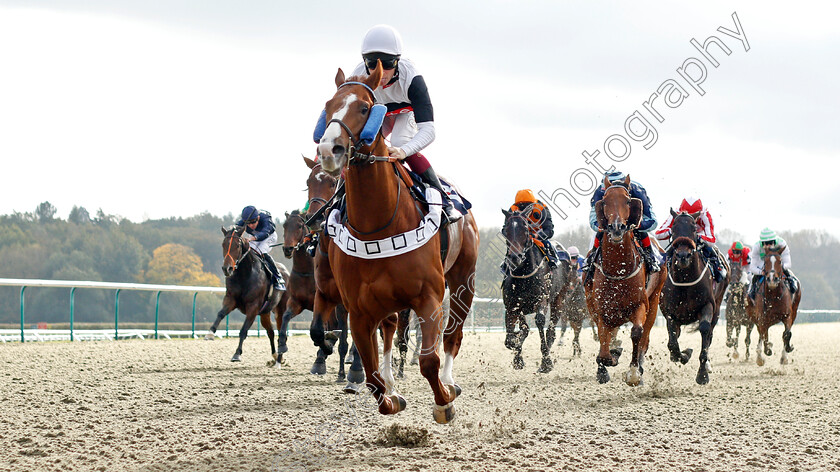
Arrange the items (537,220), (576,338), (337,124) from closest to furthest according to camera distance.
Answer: (337,124), (537,220), (576,338)

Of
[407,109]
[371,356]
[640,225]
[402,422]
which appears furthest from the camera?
[640,225]

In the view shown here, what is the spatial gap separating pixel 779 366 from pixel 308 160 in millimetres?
8845

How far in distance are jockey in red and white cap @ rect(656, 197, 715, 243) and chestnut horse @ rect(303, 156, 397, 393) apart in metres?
4.40

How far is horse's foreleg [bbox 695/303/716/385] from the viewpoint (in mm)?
9406

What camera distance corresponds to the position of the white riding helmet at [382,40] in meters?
5.09

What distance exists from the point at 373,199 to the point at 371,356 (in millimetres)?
1044

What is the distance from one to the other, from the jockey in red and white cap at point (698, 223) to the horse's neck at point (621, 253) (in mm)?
1936

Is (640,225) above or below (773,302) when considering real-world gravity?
above

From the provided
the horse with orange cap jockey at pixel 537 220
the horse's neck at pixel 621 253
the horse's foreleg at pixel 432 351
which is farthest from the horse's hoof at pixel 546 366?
the horse's foreleg at pixel 432 351

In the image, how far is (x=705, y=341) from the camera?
956cm

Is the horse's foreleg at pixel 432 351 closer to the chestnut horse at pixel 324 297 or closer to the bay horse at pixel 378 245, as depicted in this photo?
the bay horse at pixel 378 245

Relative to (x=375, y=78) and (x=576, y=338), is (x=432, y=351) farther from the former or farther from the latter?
(x=576, y=338)

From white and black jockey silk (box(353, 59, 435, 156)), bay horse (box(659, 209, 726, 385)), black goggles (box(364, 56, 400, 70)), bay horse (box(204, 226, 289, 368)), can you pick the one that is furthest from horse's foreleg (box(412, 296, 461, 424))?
bay horse (box(204, 226, 289, 368))

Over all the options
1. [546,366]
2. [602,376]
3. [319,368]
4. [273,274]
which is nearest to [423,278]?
[602,376]
